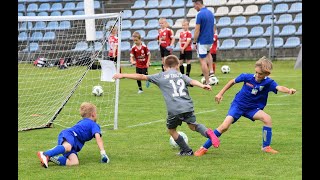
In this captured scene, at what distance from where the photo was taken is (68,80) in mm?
18375

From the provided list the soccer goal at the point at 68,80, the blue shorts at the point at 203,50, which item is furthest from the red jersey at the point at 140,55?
the blue shorts at the point at 203,50

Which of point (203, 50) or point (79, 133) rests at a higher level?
point (203, 50)

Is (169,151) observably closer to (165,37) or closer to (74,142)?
(74,142)

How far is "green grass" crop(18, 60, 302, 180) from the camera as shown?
887cm

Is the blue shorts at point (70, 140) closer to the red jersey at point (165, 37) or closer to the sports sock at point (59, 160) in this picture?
the sports sock at point (59, 160)

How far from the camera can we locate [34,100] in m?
18.1

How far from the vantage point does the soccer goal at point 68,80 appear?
42.8ft

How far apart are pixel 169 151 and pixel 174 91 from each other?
105 cm

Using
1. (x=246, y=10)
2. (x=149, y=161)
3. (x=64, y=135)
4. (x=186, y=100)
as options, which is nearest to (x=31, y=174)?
(x=64, y=135)

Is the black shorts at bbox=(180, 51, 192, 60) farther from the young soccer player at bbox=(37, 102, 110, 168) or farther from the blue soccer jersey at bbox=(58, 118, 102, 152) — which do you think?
the blue soccer jersey at bbox=(58, 118, 102, 152)

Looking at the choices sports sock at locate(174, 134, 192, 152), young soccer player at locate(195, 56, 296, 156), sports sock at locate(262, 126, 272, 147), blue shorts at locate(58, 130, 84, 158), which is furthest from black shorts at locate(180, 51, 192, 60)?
blue shorts at locate(58, 130, 84, 158)

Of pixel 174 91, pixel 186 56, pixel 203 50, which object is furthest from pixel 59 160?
pixel 186 56

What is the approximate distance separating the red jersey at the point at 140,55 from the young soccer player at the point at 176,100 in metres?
9.63

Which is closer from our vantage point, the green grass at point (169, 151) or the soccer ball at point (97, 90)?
the green grass at point (169, 151)
